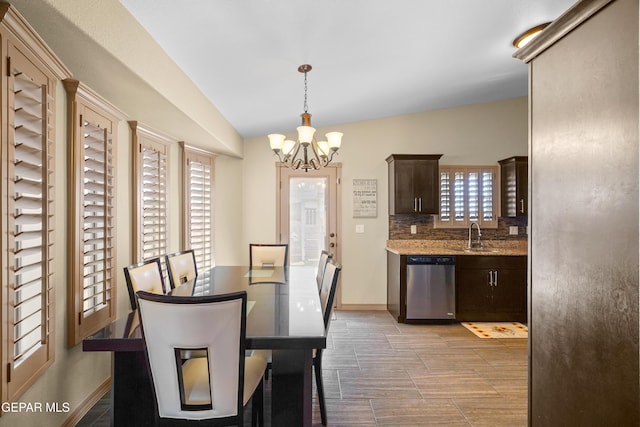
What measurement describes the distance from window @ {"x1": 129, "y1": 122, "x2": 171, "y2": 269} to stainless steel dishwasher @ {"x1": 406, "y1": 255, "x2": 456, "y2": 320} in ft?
9.40

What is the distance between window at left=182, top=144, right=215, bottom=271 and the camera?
4047mm

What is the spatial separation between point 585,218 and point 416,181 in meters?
3.43

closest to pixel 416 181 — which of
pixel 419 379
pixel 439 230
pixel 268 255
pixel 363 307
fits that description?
pixel 439 230

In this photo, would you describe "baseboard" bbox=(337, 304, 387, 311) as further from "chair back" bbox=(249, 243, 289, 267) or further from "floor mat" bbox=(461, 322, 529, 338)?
"chair back" bbox=(249, 243, 289, 267)

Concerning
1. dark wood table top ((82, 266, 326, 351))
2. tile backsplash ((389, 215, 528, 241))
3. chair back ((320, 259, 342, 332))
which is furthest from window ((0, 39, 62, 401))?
tile backsplash ((389, 215, 528, 241))

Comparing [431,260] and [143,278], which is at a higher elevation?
[143,278]

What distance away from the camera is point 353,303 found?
4953 millimetres

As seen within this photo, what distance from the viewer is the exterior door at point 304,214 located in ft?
16.4

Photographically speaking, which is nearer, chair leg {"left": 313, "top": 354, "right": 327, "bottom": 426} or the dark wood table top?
the dark wood table top

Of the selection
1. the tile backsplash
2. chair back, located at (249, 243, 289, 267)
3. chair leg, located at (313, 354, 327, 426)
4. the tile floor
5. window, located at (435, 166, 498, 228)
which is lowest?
the tile floor

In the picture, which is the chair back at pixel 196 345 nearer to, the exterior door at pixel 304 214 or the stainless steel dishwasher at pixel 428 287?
the stainless steel dishwasher at pixel 428 287

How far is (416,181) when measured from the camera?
181 inches

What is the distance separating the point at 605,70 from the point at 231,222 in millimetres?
4410

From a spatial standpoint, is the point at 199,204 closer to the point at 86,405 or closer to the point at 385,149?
the point at 86,405
